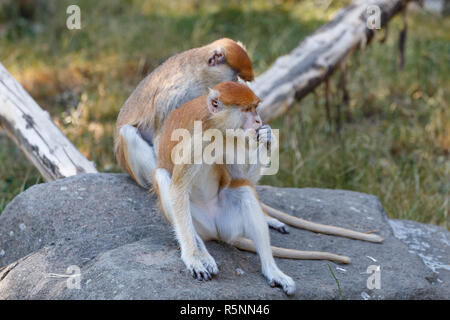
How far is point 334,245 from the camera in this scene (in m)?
3.45

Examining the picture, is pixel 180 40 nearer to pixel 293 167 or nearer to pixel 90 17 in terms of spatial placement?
pixel 90 17

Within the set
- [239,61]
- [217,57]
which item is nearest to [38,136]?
[217,57]

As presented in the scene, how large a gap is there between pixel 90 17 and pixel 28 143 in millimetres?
4474

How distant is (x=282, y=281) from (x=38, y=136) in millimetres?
2215

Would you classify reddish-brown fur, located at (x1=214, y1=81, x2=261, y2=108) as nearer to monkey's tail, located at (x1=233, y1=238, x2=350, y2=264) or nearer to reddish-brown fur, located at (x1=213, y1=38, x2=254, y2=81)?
monkey's tail, located at (x1=233, y1=238, x2=350, y2=264)

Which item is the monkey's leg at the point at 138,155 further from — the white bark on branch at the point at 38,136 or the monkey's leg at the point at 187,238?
the monkey's leg at the point at 187,238

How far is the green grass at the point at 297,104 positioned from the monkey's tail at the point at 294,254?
1.51 metres

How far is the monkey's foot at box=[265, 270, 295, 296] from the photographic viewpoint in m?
2.74

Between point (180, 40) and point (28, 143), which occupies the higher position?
point (180, 40)

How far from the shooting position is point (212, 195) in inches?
122

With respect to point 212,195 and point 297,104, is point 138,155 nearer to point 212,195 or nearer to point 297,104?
point 212,195

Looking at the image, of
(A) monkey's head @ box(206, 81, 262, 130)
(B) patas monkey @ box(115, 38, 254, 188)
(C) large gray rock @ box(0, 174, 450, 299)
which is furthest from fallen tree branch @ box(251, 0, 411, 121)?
(A) monkey's head @ box(206, 81, 262, 130)

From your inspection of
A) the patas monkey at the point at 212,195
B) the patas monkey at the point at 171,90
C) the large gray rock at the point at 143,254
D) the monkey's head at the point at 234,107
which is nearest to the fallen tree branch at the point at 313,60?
the patas monkey at the point at 171,90
